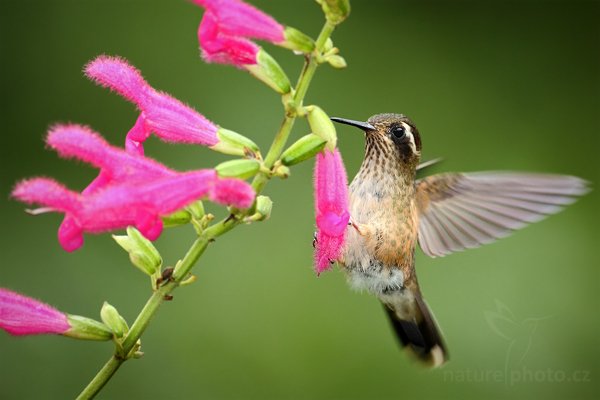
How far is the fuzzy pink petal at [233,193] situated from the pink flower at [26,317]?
1.93 feet

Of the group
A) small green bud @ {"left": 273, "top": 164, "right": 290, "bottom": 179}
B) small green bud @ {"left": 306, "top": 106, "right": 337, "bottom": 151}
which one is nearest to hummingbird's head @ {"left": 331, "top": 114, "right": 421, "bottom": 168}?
small green bud @ {"left": 306, "top": 106, "right": 337, "bottom": 151}

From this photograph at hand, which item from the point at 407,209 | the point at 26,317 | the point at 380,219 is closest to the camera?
the point at 26,317

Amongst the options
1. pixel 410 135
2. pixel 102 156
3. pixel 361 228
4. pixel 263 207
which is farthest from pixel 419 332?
pixel 102 156

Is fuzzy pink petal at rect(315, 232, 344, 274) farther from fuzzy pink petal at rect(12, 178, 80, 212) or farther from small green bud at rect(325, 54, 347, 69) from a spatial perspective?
fuzzy pink petal at rect(12, 178, 80, 212)

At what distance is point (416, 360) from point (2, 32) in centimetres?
314

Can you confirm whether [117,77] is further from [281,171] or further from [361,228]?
[361,228]

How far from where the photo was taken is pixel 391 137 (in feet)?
10.1

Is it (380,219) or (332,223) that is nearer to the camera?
(332,223)

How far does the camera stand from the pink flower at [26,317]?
206 centimetres

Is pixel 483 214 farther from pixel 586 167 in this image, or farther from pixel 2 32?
pixel 2 32

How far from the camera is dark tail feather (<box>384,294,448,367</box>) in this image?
346 centimetres

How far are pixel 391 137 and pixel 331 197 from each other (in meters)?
0.89

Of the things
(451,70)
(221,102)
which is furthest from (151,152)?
(451,70)

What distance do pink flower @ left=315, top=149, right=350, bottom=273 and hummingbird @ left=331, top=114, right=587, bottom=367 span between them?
61cm
